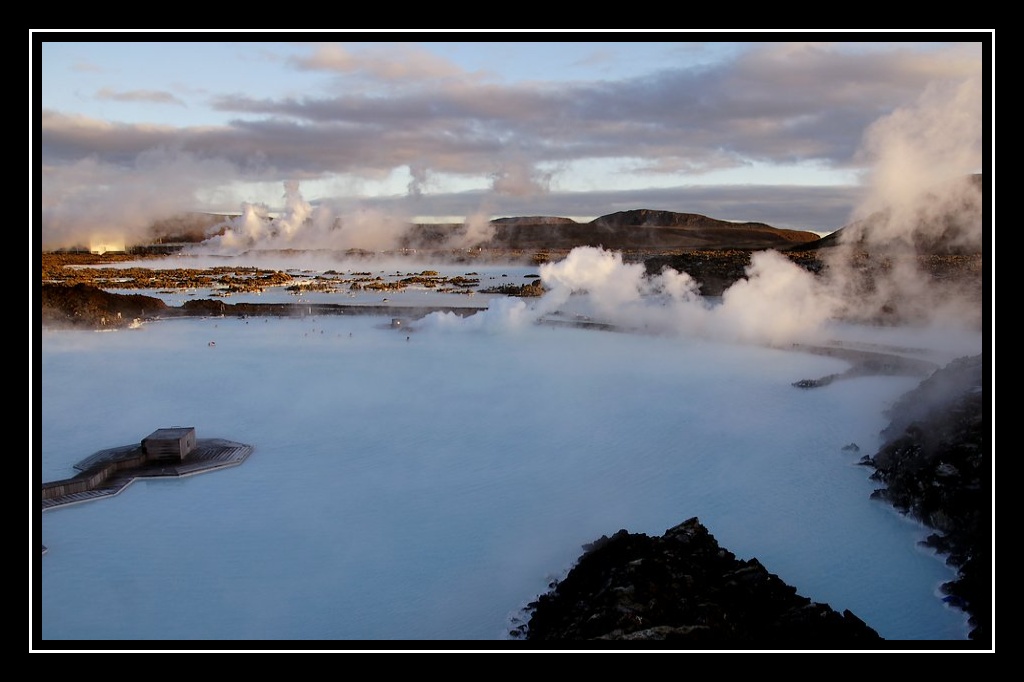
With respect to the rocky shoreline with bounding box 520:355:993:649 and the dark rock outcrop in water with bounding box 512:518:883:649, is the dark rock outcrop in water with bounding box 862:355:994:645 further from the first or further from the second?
the dark rock outcrop in water with bounding box 512:518:883:649

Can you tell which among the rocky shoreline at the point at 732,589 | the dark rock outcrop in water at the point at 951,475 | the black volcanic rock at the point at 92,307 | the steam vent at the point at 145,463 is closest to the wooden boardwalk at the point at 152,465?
the steam vent at the point at 145,463

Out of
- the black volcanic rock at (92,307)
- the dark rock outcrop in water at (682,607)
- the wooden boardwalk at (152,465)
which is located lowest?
the dark rock outcrop in water at (682,607)

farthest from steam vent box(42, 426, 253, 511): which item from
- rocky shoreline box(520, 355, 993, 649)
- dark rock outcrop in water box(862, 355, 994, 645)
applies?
dark rock outcrop in water box(862, 355, 994, 645)

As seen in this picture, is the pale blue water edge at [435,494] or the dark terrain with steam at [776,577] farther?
the pale blue water edge at [435,494]

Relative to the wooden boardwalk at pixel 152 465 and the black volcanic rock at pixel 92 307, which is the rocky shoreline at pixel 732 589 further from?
the black volcanic rock at pixel 92 307

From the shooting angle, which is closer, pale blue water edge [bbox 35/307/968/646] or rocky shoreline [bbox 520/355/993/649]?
rocky shoreline [bbox 520/355/993/649]

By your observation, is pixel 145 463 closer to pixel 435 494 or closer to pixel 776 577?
pixel 435 494

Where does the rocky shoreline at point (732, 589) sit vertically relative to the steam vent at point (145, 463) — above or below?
below
